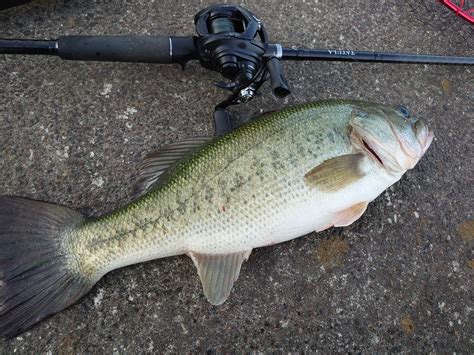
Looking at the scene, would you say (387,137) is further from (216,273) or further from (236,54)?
(216,273)

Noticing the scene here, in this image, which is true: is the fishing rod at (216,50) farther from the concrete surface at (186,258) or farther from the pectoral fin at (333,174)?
the pectoral fin at (333,174)

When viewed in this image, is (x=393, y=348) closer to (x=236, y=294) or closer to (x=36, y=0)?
(x=236, y=294)

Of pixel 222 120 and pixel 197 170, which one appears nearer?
pixel 197 170

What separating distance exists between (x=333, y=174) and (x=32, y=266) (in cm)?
135

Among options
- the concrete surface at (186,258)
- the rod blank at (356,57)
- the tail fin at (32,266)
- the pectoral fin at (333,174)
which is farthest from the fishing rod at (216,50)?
the tail fin at (32,266)

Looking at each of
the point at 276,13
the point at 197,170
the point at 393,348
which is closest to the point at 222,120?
the point at 197,170

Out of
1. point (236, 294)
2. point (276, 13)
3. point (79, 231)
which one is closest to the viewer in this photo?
point (79, 231)

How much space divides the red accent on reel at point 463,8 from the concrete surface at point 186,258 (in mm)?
638

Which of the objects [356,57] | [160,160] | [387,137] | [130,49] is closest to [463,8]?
[356,57]

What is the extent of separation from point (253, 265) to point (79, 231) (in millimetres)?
846

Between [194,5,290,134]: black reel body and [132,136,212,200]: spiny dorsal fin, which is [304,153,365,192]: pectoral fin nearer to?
[194,5,290,134]: black reel body

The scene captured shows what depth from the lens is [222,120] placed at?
2.12m

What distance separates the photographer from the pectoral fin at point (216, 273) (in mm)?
1859

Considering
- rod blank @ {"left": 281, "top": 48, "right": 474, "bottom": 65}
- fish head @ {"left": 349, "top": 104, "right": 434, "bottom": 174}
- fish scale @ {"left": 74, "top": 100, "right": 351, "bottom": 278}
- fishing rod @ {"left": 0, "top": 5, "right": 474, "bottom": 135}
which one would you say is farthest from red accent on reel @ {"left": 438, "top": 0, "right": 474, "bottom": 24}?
fish scale @ {"left": 74, "top": 100, "right": 351, "bottom": 278}
